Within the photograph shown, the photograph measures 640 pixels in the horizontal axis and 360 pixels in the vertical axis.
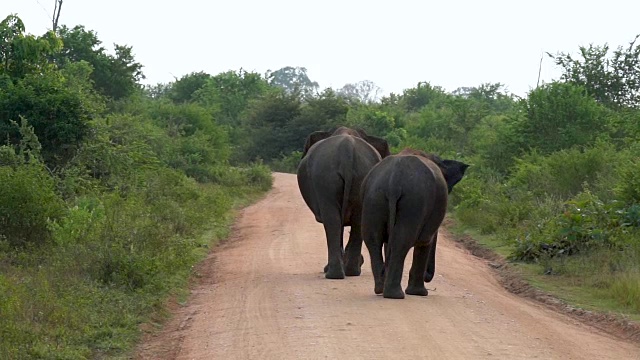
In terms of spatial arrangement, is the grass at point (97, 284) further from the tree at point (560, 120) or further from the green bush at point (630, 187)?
the tree at point (560, 120)

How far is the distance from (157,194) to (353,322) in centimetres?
1316

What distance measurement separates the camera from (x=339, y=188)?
13398 millimetres

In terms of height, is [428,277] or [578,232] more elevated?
[578,232]

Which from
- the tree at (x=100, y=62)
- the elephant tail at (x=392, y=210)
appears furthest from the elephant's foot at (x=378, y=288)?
the tree at (x=100, y=62)

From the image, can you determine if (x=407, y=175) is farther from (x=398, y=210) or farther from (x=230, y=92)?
(x=230, y=92)

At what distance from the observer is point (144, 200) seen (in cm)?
2086

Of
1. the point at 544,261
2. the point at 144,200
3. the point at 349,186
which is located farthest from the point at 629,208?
the point at 144,200

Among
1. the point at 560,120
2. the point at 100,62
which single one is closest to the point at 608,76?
the point at 560,120

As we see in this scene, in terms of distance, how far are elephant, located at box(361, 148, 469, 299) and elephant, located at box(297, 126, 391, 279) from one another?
5.35 feet

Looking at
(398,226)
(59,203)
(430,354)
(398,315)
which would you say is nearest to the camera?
(430,354)

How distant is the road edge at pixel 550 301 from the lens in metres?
10.7

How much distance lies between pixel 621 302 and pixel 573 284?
1.85 m

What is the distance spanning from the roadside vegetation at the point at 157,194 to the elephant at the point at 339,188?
205 centimetres

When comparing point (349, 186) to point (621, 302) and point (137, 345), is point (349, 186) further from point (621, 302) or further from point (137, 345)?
point (137, 345)
